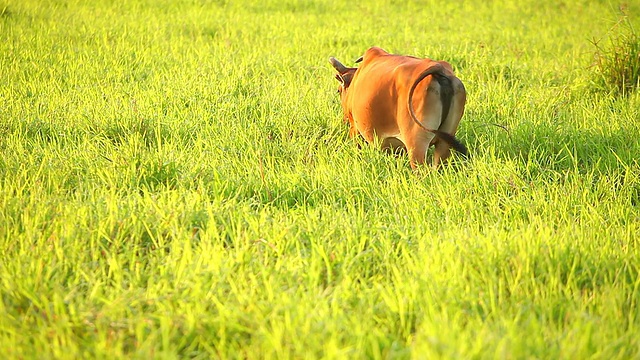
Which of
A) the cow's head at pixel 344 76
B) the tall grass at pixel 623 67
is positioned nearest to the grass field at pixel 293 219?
the tall grass at pixel 623 67

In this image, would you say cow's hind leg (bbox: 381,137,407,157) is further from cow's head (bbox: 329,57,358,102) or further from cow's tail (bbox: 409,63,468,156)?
cow's head (bbox: 329,57,358,102)

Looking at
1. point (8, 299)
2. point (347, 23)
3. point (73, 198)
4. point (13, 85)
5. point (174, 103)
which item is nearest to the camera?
point (8, 299)

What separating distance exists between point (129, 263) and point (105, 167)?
103 cm

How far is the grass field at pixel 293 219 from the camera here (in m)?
1.92

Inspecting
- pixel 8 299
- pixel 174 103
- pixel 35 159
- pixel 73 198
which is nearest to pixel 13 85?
pixel 174 103

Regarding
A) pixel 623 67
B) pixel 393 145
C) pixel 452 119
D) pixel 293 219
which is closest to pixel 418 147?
pixel 452 119

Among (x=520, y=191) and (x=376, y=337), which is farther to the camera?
(x=520, y=191)

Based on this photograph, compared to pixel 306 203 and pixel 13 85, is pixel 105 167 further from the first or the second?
pixel 13 85

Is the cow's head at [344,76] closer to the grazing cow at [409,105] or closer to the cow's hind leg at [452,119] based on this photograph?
the grazing cow at [409,105]

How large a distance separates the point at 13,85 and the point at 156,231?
10.7ft

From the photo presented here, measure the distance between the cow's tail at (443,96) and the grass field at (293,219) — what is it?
123 mm

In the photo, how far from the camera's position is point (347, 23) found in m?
9.06

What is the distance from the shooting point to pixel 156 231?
265cm

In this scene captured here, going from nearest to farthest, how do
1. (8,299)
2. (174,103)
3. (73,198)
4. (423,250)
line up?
(8,299)
(423,250)
(73,198)
(174,103)
